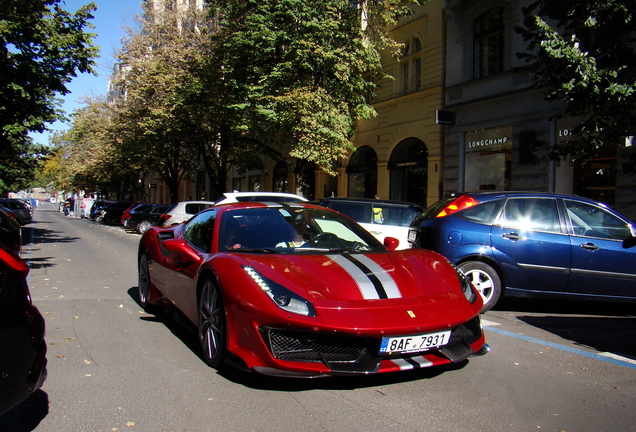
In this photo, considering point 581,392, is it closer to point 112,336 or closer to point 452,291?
point 452,291

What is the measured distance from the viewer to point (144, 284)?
667cm

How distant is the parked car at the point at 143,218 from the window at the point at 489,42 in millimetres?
17035

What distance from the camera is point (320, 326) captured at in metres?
3.39

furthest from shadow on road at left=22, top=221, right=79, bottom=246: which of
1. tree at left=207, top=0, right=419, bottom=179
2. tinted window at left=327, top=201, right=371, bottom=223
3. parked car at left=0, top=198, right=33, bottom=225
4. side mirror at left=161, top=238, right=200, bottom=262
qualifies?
side mirror at left=161, top=238, right=200, bottom=262

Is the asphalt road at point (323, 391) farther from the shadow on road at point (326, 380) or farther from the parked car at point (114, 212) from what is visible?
the parked car at point (114, 212)

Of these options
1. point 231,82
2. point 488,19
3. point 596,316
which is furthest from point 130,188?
point 596,316

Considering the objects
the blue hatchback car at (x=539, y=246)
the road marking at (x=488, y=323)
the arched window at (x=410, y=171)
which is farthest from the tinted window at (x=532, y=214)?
the arched window at (x=410, y=171)

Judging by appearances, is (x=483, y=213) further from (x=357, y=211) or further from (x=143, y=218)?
(x=143, y=218)

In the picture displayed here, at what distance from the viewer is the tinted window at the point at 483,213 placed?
6914 millimetres

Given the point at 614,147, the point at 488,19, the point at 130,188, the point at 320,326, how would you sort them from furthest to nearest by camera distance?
the point at 130,188 < the point at 488,19 < the point at 614,147 < the point at 320,326

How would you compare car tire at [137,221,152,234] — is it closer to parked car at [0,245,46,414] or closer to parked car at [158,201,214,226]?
parked car at [158,201,214,226]

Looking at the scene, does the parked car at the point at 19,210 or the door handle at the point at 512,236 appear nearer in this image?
the door handle at the point at 512,236

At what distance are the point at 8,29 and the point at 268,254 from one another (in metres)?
14.1

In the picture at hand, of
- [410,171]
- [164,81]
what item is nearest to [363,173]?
[410,171]
